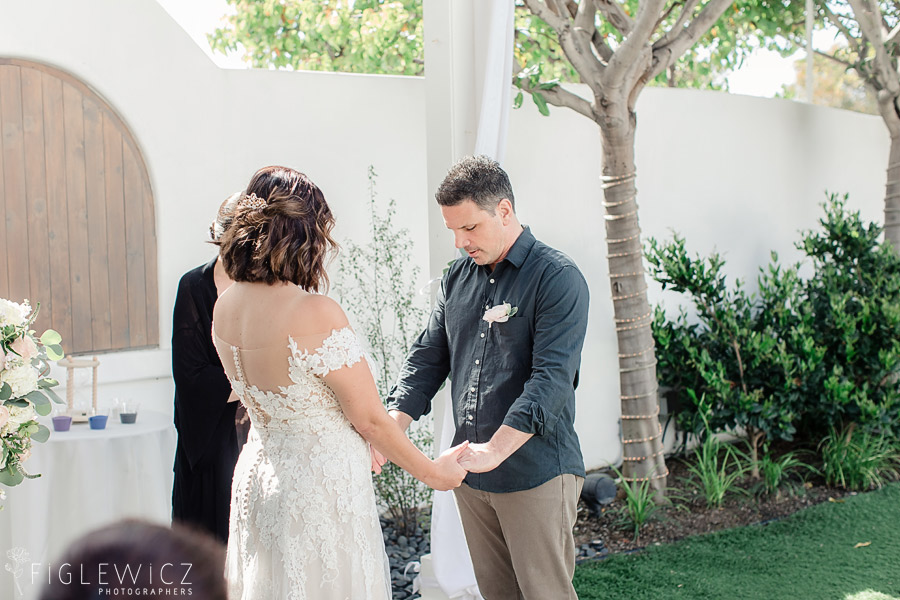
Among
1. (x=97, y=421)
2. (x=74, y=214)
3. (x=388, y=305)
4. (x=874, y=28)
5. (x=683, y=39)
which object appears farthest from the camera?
(x=874, y=28)

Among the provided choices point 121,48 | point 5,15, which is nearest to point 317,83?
point 121,48

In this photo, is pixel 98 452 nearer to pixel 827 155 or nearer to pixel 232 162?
pixel 232 162

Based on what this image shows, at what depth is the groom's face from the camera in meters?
2.47

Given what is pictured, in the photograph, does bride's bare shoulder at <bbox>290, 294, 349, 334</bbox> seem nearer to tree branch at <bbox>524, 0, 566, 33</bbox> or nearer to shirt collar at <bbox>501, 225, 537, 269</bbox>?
shirt collar at <bbox>501, 225, 537, 269</bbox>

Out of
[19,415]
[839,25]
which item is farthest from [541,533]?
[839,25]

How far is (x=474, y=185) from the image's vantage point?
2461 millimetres

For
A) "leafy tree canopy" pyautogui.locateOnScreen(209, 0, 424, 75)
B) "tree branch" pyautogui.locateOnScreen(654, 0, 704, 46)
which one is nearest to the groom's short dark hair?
"tree branch" pyautogui.locateOnScreen(654, 0, 704, 46)

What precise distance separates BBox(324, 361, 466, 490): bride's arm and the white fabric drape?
110 centimetres

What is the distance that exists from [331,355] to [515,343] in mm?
651

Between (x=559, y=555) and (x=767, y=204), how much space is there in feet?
14.6

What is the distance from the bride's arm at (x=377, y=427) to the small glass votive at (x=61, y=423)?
1776 millimetres

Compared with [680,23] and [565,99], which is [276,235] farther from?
[680,23]

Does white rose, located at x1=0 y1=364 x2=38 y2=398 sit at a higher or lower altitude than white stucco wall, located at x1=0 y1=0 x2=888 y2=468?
lower

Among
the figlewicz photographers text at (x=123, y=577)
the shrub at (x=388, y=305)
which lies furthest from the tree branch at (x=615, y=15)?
the figlewicz photographers text at (x=123, y=577)
